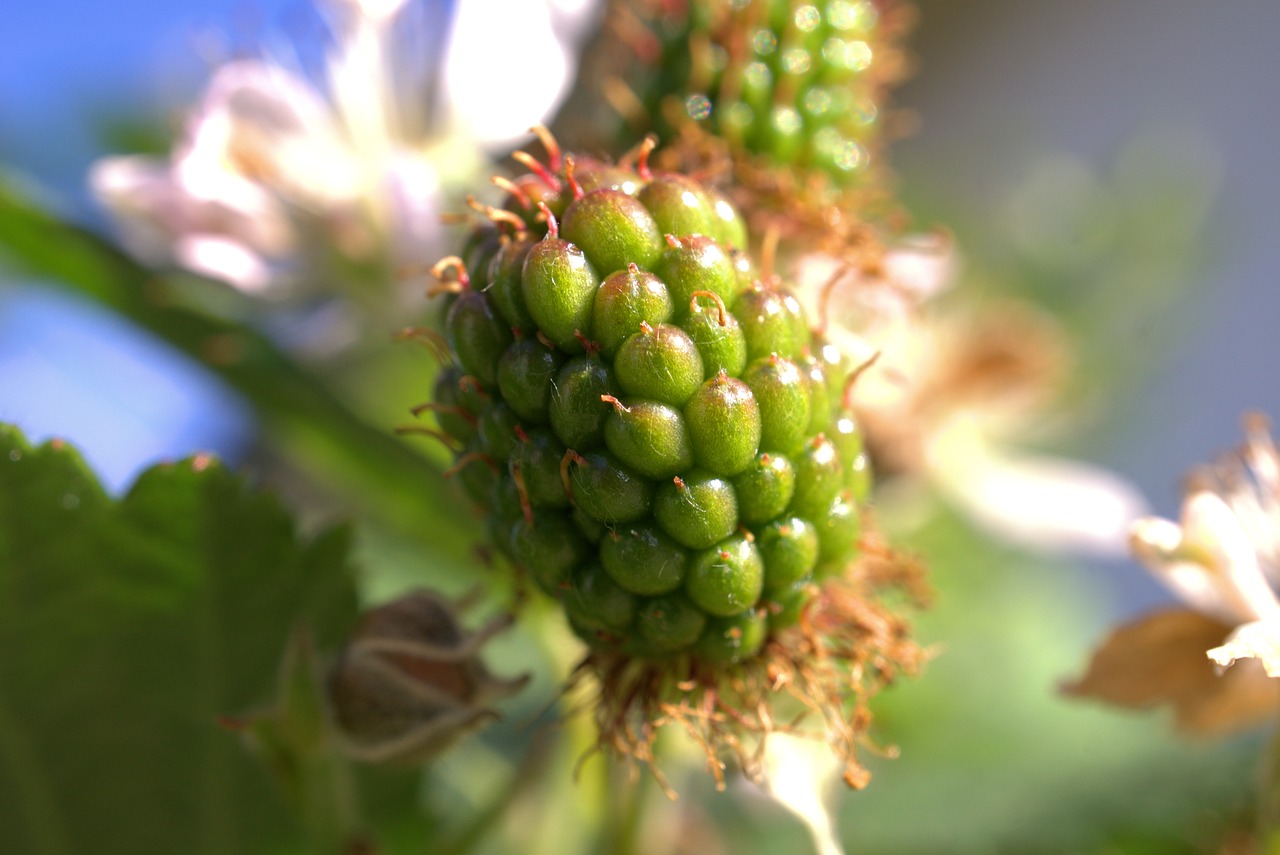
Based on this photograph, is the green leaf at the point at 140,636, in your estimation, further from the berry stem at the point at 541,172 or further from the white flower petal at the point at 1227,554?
the white flower petal at the point at 1227,554

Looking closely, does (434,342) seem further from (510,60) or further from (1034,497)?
(1034,497)

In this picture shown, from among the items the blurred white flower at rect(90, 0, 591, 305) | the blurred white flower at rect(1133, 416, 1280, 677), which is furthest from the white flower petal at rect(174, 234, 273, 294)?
the blurred white flower at rect(1133, 416, 1280, 677)

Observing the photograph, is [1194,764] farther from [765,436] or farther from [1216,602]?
[765,436]

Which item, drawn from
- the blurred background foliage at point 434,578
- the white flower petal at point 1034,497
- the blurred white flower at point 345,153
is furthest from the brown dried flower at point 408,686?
the white flower petal at point 1034,497

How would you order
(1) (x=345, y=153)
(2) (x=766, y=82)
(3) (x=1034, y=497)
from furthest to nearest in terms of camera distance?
(3) (x=1034, y=497)
(1) (x=345, y=153)
(2) (x=766, y=82)

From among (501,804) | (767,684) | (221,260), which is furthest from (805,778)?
(221,260)

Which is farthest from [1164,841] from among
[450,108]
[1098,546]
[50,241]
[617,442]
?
[50,241]

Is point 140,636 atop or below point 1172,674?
below
